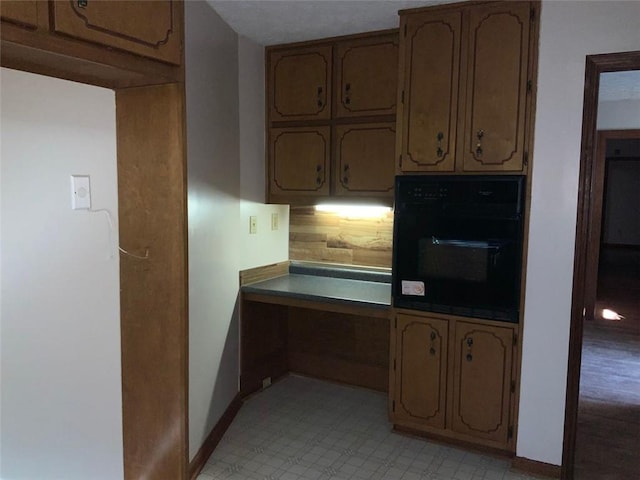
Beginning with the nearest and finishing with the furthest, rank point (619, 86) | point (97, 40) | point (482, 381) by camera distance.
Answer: point (97, 40), point (482, 381), point (619, 86)

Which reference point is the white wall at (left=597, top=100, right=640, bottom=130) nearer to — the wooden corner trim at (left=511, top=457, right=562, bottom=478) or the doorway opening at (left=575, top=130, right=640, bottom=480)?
the doorway opening at (left=575, top=130, right=640, bottom=480)

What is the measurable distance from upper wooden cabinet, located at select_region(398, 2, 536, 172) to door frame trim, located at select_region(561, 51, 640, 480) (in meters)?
0.26

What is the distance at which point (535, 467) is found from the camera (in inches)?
96.8

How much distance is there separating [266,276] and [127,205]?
4.30 feet

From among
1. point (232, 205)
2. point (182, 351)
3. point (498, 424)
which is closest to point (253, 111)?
point (232, 205)

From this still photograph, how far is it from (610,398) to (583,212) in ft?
6.10

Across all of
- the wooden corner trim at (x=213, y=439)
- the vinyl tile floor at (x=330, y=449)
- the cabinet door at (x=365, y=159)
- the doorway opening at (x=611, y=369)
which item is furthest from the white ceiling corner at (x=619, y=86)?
the wooden corner trim at (x=213, y=439)

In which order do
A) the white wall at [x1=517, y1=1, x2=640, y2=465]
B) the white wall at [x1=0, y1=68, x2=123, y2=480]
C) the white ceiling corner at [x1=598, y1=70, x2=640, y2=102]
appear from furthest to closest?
the white ceiling corner at [x1=598, y1=70, x2=640, y2=102] → the white wall at [x1=517, y1=1, x2=640, y2=465] → the white wall at [x1=0, y1=68, x2=123, y2=480]

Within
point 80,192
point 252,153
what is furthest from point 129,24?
point 252,153

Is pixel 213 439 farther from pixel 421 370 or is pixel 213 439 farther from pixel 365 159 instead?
pixel 365 159

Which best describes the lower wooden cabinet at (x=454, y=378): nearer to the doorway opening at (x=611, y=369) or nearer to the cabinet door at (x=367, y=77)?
the doorway opening at (x=611, y=369)

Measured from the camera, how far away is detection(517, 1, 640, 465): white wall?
88.0 inches

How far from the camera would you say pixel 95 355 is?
7.25 feet

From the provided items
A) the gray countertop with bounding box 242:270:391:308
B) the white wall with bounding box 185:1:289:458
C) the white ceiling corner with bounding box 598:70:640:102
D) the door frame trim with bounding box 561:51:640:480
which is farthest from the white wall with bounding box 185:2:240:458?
the white ceiling corner with bounding box 598:70:640:102
